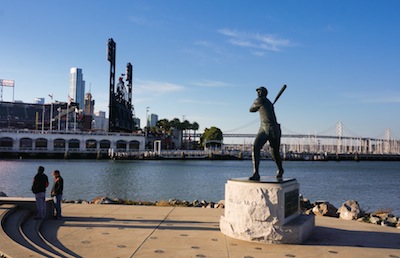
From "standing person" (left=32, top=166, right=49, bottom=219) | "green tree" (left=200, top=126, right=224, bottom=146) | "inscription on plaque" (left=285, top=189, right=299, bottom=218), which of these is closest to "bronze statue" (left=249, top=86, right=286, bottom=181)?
"inscription on plaque" (left=285, top=189, right=299, bottom=218)

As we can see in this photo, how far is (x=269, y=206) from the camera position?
926cm

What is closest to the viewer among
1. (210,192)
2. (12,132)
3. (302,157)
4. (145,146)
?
(210,192)

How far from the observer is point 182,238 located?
9.35 meters

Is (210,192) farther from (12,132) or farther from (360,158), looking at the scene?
(360,158)

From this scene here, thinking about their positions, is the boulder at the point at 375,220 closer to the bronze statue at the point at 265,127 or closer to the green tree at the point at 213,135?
the bronze statue at the point at 265,127

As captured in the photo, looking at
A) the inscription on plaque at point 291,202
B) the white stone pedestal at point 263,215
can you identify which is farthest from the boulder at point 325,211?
the white stone pedestal at point 263,215

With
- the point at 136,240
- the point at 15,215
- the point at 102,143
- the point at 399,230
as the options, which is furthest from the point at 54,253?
the point at 102,143

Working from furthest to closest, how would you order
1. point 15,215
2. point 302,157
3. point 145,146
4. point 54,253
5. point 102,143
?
point 302,157 → point 145,146 → point 102,143 → point 15,215 → point 54,253

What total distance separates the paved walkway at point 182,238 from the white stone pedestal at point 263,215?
26 cm

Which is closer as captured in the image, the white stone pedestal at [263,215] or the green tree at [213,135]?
the white stone pedestal at [263,215]

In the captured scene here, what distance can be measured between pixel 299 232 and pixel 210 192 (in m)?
23.0

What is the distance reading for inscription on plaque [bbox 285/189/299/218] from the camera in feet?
31.7

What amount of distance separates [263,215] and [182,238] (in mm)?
2087

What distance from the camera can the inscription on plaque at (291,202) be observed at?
31.7 ft
